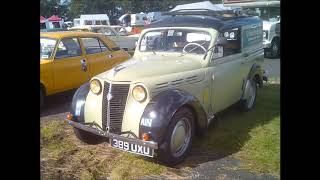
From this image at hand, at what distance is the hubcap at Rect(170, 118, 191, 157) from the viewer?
13.9ft

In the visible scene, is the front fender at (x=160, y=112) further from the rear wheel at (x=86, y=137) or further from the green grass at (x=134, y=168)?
the rear wheel at (x=86, y=137)

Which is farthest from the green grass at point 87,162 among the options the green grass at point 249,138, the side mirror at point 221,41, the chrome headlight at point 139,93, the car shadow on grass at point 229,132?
the side mirror at point 221,41

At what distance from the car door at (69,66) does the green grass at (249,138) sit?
2755 millimetres

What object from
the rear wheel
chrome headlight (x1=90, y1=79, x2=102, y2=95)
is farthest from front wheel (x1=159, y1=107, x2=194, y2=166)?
the rear wheel

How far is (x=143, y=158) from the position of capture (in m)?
4.48

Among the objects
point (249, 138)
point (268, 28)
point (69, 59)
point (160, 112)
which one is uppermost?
point (268, 28)

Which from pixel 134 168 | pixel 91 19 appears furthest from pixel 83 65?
pixel 91 19

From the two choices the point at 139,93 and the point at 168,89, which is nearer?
the point at 139,93

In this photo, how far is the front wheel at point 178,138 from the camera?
414cm

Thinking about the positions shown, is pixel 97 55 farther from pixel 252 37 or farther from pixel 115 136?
pixel 115 136

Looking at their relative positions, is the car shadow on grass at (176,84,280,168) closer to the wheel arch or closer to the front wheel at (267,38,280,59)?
the wheel arch

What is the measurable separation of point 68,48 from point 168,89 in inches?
128

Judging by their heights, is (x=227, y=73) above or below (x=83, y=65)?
below
